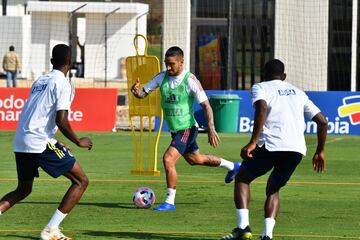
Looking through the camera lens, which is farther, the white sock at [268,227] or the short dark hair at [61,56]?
the short dark hair at [61,56]

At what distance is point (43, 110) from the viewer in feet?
35.2

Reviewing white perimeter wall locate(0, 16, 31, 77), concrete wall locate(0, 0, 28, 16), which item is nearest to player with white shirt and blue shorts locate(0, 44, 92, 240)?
white perimeter wall locate(0, 16, 31, 77)

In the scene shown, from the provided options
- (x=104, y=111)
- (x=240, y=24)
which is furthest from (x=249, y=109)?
(x=240, y=24)

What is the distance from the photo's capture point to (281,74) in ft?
35.5

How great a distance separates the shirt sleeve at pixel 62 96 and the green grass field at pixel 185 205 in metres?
1.45

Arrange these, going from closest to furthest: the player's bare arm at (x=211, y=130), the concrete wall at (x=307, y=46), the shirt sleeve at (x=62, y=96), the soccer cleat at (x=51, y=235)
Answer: the shirt sleeve at (x=62, y=96) → the soccer cleat at (x=51, y=235) → the player's bare arm at (x=211, y=130) → the concrete wall at (x=307, y=46)

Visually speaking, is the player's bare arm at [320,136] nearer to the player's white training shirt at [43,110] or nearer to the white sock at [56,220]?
the player's white training shirt at [43,110]

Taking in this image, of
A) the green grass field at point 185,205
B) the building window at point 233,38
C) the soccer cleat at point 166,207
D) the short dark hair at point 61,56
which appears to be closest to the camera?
the short dark hair at point 61,56

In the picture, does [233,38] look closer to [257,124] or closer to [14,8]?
[14,8]

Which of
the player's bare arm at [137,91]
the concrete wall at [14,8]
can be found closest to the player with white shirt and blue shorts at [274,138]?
the player's bare arm at [137,91]

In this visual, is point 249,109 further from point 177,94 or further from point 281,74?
point 281,74

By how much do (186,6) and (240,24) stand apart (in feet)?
20.7

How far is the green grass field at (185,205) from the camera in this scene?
38.5 ft

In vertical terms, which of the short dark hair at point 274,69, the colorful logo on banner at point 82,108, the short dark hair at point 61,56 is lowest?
the colorful logo on banner at point 82,108
